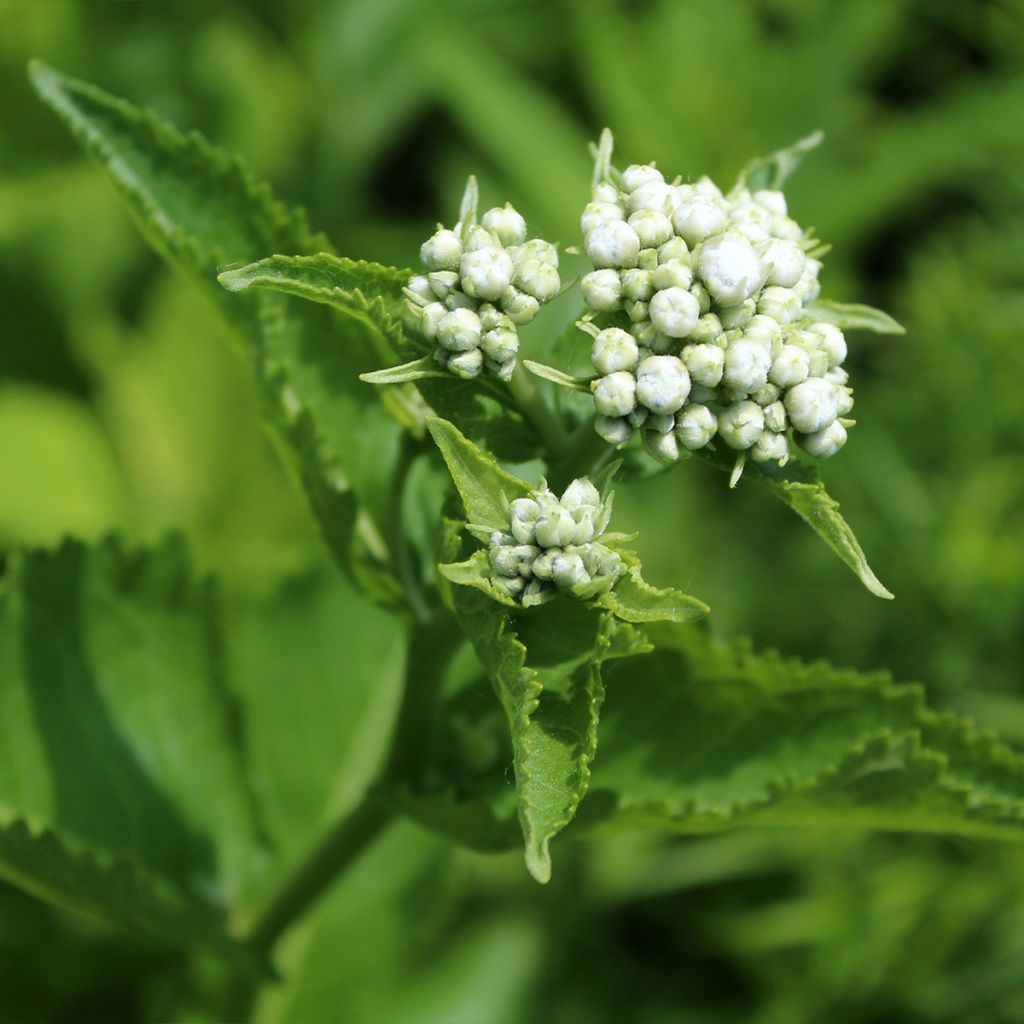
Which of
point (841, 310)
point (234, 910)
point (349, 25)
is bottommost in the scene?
point (234, 910)

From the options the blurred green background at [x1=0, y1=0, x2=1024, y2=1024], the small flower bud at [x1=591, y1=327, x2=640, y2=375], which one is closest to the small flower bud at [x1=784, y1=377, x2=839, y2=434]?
the small flower bud at [x1=591, y1=327, x2=640, y2=375]

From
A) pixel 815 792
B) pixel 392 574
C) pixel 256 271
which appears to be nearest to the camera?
pixel 256 271

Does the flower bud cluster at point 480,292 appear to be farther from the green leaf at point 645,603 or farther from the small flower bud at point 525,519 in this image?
the green leaf at point 645,603

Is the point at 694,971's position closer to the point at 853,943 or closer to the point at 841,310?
the point at 853,943

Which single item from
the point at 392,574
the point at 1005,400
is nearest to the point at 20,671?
the point at 392,574

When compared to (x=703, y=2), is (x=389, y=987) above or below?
below

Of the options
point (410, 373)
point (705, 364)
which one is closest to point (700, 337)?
point (705, 364)

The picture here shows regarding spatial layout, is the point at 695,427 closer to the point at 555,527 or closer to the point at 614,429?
the point at 614,429

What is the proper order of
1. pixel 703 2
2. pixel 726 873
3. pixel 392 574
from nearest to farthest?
pixel 392 574 < pixel 726 873 < pixel 703 2
